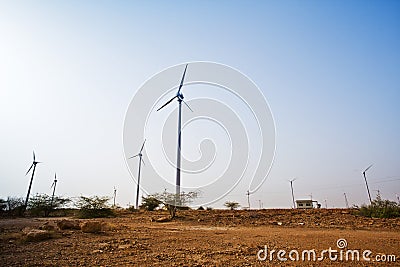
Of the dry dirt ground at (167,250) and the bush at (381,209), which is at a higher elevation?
the bush at (381,209)

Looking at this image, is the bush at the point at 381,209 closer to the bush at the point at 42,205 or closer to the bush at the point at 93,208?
the bush at the point at 93,208

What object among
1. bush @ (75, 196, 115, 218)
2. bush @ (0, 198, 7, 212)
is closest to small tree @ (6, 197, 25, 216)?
bush @ (0, 198, 7, 212)

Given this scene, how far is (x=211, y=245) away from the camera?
350 inches

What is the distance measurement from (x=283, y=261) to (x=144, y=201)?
24327 millimetres

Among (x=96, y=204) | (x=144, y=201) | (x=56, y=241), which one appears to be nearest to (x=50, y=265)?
(x=56, y=241)

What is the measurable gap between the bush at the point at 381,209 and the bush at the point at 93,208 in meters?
19.5

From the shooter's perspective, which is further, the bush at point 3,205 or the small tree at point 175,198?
the bush at point 3,205

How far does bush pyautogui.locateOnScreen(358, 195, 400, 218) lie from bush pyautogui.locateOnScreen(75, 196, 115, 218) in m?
19.5

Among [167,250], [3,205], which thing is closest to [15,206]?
[3,205]

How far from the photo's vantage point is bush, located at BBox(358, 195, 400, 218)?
1811 centimetres

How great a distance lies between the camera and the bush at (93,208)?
23.4m

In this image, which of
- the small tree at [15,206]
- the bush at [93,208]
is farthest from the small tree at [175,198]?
the small tree at [15,206]

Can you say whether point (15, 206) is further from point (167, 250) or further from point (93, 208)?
point (167, 250)

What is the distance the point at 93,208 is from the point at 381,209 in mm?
21584
